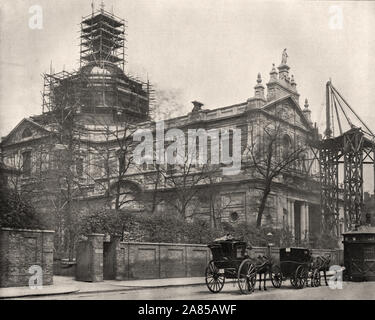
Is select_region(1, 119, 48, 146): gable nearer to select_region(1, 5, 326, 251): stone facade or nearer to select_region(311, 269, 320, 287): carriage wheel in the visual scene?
select_region(1, 5, 326, 251): stone facade

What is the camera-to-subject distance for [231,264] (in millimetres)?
19094

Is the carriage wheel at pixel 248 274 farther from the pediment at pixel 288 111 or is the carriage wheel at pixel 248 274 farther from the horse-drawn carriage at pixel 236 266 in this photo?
the pediment at pixel 288 111

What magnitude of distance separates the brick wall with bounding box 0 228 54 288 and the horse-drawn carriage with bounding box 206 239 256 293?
6732 mm

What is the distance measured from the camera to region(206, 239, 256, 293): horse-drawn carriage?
19.0 meters

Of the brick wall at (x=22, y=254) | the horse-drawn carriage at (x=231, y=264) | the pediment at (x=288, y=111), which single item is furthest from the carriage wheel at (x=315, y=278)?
the pediment at (x=288, y=111)

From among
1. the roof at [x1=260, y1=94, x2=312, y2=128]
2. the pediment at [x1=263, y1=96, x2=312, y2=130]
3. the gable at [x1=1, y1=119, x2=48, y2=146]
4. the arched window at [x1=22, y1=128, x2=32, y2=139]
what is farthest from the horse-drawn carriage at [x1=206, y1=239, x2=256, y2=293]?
the arched window at [x1=22, y1=128, x2=32, y2=139]

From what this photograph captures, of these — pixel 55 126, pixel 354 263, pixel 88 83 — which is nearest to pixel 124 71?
pixel 88 83

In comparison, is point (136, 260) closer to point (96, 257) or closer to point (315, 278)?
point (96, 257)

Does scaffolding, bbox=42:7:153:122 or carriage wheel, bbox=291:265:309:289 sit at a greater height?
scaffolding, bbox=42:7:153:122

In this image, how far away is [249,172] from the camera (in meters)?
48.5

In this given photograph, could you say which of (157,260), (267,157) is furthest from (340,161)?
(157,260)

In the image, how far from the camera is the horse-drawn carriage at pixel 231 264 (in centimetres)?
1900

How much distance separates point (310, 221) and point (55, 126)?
2933 centimetres

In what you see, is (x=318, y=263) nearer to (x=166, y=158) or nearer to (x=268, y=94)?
(x=166, y=158)
